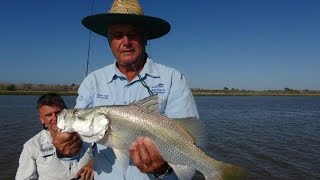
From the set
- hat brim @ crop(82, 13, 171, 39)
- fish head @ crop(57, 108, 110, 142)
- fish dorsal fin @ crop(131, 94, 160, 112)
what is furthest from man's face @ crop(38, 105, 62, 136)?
fish dorsal fin @ crop(131, 94, 160, 112)

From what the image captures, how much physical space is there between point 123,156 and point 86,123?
510 mm

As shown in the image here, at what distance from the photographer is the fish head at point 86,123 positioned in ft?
12.5

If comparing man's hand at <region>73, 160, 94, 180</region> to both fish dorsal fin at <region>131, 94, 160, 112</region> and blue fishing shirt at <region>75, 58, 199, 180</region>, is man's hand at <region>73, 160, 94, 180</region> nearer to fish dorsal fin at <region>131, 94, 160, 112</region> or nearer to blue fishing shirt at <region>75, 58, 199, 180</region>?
blue fishing shirt at <region>75, 58, 199, 180</region>

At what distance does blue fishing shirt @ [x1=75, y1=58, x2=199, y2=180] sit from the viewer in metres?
4.21

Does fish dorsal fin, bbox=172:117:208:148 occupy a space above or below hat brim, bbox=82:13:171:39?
below

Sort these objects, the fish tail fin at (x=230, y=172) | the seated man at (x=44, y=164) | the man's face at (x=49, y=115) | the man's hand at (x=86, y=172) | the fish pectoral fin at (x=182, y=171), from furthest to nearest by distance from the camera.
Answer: the man's face at (x=49, y=115), the seated man at (x=44, y=164), the man's hand at (x=86, y=172), the fish pectoral fin at (x=182, y=171), the fish tail fin at (x=230, y=172)

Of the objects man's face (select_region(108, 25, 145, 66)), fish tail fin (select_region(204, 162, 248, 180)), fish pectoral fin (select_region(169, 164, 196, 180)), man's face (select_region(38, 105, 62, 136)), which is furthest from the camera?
man's face (select_region(38, 105, 62, 136))

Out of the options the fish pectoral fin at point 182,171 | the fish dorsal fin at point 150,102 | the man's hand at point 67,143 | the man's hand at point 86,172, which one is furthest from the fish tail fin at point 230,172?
the man's hand at point 86,172

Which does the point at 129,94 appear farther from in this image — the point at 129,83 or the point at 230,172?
the point at 230,172

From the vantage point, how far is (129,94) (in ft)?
14.3

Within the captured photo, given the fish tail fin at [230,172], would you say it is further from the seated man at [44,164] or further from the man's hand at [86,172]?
the seated man at [44,164]

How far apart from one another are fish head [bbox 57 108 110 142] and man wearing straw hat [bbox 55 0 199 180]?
0.67 ft

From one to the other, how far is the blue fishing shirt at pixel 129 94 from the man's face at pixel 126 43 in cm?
16

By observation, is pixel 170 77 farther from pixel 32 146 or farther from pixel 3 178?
pixel 3 178
